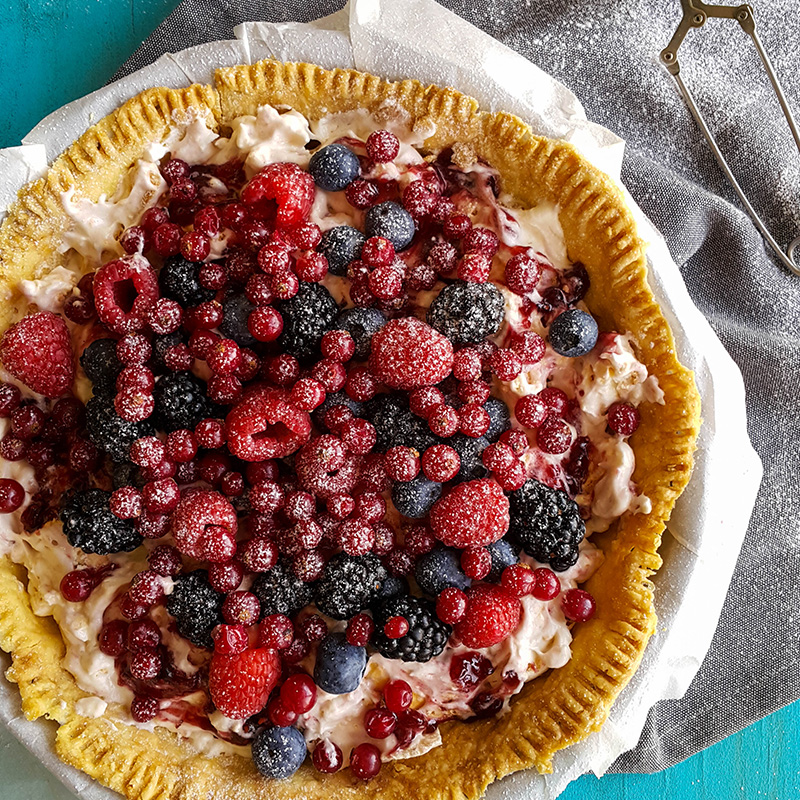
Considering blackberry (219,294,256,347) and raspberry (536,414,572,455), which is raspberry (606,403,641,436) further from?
blackberry (219,294,256,347)

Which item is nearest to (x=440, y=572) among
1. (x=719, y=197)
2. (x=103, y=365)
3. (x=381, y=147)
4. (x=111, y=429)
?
(x=111, y=429)

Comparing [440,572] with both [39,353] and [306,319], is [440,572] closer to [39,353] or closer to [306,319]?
[306,319]

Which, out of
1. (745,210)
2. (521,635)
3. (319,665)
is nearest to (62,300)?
(319,665)

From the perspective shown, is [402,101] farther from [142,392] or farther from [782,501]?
[782,501]

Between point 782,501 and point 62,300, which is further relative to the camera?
point 782,501

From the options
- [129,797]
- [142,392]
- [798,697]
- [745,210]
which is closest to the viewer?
[142,392]

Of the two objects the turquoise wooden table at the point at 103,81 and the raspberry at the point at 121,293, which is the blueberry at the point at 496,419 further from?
the turquoise wooden table at the point at 103,81
